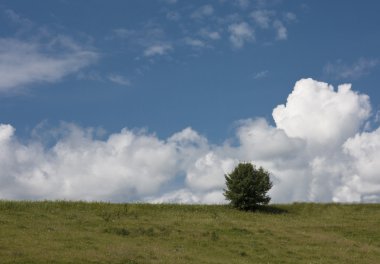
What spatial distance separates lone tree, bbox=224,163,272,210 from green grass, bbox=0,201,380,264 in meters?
1.75

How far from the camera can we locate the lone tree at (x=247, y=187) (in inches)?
2341

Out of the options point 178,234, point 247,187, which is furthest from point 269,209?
point 178,234

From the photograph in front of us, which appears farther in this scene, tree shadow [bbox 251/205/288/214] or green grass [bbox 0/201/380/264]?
tree shadow [bbox 251/205/288/214]

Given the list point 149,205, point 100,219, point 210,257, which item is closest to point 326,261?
point 210,257

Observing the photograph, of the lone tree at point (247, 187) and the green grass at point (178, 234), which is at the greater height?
the lone tree at point (247, 187)

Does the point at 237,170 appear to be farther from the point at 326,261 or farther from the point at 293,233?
the point at 326,261

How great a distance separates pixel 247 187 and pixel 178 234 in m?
19.6

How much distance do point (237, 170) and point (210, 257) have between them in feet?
89.2

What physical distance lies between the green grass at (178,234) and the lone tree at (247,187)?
175cm

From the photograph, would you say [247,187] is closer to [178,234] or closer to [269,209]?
[269,209]

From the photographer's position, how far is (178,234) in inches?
1647

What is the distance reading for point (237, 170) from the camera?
202ft

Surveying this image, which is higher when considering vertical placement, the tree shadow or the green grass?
the tree shadow

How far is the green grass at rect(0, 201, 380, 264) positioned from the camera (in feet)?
108
